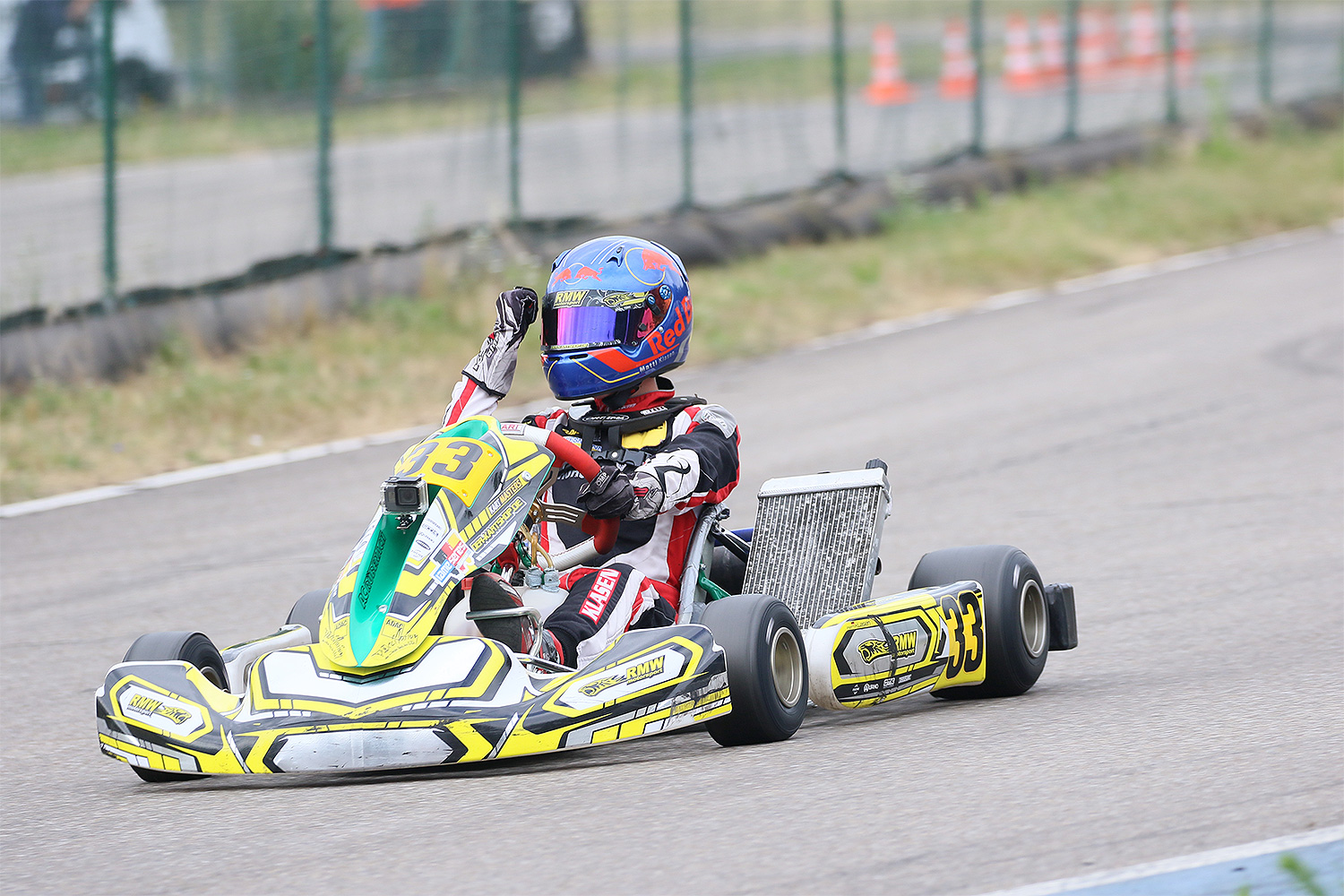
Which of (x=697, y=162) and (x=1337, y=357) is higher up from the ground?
(x=697, y=162)

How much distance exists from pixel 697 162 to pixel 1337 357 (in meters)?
5.26

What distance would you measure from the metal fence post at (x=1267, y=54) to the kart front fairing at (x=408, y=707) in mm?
18371

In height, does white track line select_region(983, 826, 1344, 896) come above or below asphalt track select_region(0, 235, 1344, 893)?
above

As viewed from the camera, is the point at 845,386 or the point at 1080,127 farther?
the point at 1080,127

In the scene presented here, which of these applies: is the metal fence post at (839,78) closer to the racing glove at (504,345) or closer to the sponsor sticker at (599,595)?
the racing glove at (504,345)

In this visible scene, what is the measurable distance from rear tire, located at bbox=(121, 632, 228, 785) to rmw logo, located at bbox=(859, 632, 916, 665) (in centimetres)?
166

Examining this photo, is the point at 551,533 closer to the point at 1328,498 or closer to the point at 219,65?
the point at 1328,498

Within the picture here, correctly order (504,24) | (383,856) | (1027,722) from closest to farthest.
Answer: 1. (383,856)
2. (1027,722)
3. (504,24)

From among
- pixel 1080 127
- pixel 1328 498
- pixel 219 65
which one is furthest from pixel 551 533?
pixel 1080 127

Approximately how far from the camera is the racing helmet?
17.0 ft

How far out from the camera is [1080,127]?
18.5m

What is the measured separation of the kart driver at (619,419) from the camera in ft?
16.2

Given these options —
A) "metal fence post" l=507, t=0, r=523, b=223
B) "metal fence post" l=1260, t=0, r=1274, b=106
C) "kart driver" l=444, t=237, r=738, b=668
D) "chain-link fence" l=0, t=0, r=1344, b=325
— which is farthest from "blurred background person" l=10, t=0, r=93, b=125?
"metal fence post" l=1260, t=0, r=1274, b=106

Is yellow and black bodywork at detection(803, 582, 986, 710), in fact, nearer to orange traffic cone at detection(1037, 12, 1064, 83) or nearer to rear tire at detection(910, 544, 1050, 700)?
rear tire at detection(910, 544, 1050, 700)
